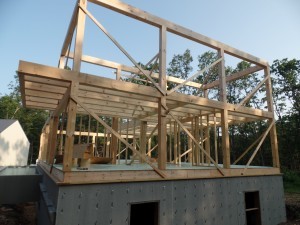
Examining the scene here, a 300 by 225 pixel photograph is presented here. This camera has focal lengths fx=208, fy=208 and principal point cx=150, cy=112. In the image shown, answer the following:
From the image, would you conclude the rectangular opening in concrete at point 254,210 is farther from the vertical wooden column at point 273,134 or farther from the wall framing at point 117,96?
the vertical wooden column at point 273,134

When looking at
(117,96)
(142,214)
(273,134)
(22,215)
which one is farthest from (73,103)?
(22,215)

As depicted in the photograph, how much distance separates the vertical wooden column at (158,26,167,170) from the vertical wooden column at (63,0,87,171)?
2.69 m

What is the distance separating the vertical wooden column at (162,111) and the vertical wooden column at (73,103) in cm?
269

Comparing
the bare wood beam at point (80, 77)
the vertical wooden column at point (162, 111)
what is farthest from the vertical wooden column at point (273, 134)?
the bare wood beam at point (80, 77)

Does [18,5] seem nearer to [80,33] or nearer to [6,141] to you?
[80,33]

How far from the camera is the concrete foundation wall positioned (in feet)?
16.7

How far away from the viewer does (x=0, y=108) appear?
3994 centimetres

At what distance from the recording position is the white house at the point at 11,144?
23.5 meters

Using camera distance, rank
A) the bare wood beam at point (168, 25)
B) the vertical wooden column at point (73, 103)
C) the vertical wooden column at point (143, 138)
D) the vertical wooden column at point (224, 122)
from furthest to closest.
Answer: the vertical wooden column at point (143, 138) < the vertical wooden column at point (224, 122) < the bare wood beam at point (168, 25) < the vertical wooden column at point (73, 103)

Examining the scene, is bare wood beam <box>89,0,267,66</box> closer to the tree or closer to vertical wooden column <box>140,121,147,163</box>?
vertical wooden column <box>140,121,147,163</box>

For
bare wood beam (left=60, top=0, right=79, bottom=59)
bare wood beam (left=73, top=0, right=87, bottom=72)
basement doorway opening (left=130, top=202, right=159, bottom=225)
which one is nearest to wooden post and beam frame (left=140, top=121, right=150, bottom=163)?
basement doorway opening (left=130, top=202, right=159, bottom=225)

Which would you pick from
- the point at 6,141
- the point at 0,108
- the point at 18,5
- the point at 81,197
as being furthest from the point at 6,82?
the point at 81,197

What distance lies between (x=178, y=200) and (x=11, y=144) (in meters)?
25.6

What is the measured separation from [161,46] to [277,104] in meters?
24.8
